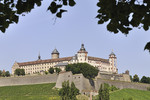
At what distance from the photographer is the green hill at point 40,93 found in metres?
79.8

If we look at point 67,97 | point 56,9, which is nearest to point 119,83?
point 67,97

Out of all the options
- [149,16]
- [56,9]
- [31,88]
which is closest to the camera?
[149,16]

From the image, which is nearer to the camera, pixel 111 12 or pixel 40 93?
pixel 111 12

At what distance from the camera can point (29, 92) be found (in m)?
87.9

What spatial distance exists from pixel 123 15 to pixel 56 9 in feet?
3.40

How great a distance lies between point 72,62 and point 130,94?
37906mm

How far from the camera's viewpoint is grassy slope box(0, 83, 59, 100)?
259 feet

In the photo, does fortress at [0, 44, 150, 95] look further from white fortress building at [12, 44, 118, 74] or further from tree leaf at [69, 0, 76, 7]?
tree leaf at [69, 0, 76, 7]

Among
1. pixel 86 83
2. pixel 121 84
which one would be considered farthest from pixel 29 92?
pixel 121 84

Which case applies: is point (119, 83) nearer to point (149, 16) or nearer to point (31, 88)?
point (31, 88)

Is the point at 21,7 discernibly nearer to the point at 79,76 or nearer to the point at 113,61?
the point at 79,76

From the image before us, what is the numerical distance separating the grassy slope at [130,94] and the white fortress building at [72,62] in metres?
28.3

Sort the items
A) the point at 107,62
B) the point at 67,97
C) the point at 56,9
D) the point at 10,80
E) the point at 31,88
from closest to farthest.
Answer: the point at 56,9 < the point at 67,97 < the point at 31,88 < the point at 10,80 < the point at 107,62

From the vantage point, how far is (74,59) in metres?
124
